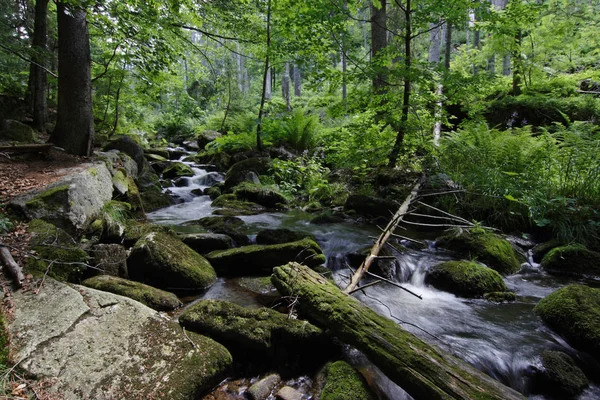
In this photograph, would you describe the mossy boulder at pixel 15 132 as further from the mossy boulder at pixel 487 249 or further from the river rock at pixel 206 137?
the mossy boulder at pixel 487 249

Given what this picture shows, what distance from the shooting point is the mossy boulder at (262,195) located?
8875 mm

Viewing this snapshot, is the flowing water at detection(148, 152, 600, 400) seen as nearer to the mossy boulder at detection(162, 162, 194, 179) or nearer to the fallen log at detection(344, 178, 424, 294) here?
the fallen log at detection(344, 178, 424, 294)

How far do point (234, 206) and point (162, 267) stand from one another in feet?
15.1

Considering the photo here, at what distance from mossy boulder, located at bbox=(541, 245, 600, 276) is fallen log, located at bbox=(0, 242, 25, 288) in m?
6.75

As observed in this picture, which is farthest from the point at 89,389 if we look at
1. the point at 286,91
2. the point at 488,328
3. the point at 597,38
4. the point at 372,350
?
the point at 286,91

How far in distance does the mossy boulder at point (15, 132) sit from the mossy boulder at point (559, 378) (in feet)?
32.0

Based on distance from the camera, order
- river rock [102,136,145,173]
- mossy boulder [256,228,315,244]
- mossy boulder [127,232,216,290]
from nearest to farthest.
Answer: mossy boulder [127,232,216,290], mossy boulder [256,228,315,244], river rock [102,136,145,173]

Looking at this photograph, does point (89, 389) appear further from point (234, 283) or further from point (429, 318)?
point (429, 318)

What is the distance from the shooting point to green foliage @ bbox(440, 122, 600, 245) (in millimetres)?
5621

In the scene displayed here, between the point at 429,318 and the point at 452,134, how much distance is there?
19.2 feet

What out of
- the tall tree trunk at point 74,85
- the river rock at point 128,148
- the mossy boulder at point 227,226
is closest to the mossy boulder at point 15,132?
the river rock at point 128,148

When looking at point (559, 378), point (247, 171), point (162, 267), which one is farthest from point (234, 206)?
point (559, 378)

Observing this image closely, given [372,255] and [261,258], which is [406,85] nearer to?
[372,255]

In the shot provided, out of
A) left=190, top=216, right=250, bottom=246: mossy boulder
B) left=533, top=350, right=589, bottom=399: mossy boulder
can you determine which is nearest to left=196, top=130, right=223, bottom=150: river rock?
left=190, top=216, right=250, bottom=246: mossy boulder
